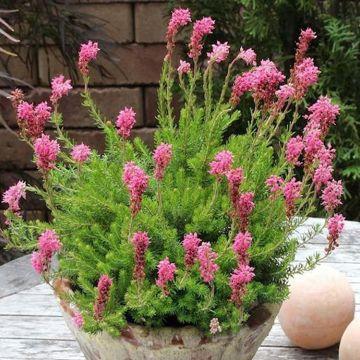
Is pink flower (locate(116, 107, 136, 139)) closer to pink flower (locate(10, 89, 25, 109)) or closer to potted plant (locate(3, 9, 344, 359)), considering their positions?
potted plant (locate(3, 9, 344, 359))

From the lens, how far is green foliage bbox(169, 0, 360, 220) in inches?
114

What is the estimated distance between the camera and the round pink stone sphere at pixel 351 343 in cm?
133

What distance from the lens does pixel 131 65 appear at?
3209mm

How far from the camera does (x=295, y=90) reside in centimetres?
113

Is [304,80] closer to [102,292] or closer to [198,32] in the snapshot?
[198,32]

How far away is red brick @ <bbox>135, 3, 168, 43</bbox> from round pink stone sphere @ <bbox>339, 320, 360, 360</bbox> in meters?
1.97

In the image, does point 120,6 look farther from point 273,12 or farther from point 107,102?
point 273,12

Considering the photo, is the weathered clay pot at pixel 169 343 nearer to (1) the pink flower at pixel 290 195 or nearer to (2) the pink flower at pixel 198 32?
(1) the pink flower at pixel 290 195

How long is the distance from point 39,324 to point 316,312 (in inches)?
18.3

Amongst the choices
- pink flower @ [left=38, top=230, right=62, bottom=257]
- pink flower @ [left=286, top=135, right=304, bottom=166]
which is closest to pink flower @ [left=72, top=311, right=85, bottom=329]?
pink flower @ [left=38, top=230, right=62, bottom=257]

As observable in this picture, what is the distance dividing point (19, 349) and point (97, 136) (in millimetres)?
1861

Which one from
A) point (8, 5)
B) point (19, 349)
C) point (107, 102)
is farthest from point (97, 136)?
point (19, 349)

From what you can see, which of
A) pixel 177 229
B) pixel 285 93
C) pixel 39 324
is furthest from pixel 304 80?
pixel 39 324

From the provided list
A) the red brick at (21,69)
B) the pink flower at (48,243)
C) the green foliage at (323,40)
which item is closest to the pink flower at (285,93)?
the pink flower at (48,243)
